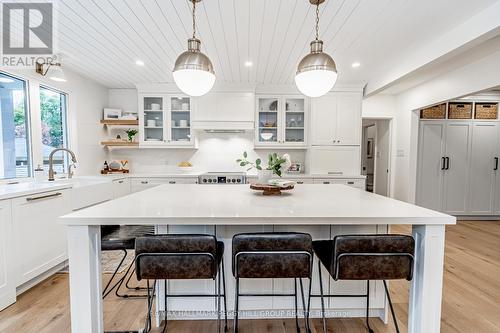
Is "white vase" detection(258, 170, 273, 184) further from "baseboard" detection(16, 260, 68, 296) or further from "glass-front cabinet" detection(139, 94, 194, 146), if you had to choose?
"glass-front cabinet" detection(139, 94, 194, 146)

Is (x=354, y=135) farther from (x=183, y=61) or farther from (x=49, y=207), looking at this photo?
(x=49, y=207)

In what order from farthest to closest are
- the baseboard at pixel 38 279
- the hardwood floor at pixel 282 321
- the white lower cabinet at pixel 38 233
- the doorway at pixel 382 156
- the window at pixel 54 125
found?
the doorway at pixel 382 156
the window at pixel 54 125
the baseboard at pixel 38 279
the white lower cabinet at pixel 38 233
the hardwood floor at pixel 282 321

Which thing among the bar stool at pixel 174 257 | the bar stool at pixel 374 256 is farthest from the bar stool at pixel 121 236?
the bar stool at pixel 374 256

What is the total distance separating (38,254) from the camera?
2.26 meters

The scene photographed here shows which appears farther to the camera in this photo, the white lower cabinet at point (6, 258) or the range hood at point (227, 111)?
the range hood at point (227, 111)

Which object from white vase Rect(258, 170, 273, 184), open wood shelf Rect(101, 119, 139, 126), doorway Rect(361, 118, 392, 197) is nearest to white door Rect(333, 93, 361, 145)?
doorway Rect(361, 118, 392, 197)

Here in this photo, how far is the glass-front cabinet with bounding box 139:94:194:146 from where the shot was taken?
4359 millimetres

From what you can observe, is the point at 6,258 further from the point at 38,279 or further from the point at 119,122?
the point at 119,122

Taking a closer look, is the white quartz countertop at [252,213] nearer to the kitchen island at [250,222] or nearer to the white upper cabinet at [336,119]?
the kitchen island at [250,222]

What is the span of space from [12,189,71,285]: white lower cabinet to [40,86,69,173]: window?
125cm

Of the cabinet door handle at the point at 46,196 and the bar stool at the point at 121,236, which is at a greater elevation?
the cabinet door handle at the point at 46,196

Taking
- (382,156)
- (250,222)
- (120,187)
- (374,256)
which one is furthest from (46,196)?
(382,156)

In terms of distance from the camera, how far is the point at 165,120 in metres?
4.36

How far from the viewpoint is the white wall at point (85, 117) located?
366 cm
